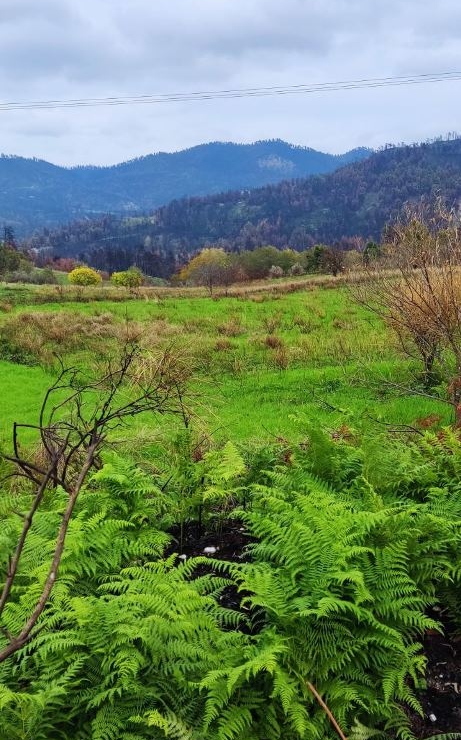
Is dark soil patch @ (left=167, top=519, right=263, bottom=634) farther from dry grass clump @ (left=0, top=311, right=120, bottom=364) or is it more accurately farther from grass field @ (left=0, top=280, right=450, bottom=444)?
dry grass clump @ (left=0, top=311, right=120, bottom=364)

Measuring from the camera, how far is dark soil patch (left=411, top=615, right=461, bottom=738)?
9.13 feet

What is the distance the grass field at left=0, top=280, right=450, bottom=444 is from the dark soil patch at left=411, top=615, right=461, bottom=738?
2.69 metres

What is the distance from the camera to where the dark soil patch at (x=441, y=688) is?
2.78m

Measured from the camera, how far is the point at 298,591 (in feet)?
10.5

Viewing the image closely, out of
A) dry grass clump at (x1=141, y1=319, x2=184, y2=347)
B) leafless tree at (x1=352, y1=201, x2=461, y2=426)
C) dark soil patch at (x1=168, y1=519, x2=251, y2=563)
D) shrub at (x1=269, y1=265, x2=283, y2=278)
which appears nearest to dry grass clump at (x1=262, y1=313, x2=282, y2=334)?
dry grass clump at (x1=141, y1=319, x2=184, y2=347)

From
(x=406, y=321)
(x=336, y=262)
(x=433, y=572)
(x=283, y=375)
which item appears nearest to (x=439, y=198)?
(x=406, y=321)

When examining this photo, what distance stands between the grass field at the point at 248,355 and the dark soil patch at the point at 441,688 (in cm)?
269

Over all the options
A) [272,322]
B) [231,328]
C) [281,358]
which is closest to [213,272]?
[272,322]

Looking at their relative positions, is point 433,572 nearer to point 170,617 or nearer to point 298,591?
point 298,591

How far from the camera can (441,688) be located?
118 inches

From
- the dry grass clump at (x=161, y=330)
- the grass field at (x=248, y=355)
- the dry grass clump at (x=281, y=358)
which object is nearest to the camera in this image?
the grass field at (x=248, y=355)

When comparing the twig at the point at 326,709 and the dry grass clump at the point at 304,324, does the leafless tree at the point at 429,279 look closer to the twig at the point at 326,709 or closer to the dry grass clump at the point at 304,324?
the twig at the point at 326,709

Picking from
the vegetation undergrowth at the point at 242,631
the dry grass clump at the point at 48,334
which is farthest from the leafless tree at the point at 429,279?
the dry grass clump at the point at 48,334

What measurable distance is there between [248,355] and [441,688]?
13.7 m
